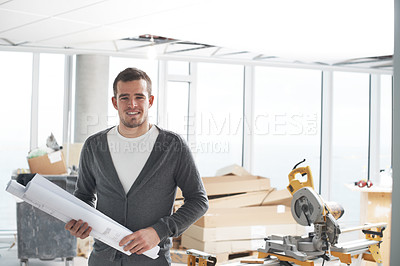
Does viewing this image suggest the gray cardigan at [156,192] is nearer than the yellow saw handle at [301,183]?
Yes

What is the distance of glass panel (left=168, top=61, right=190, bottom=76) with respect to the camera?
5.87 m

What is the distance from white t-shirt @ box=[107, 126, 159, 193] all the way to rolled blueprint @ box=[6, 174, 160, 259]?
0.62ft

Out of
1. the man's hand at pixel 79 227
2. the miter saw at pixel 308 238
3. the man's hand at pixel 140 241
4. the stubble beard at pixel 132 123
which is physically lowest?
the miter saw at pixel 308 238

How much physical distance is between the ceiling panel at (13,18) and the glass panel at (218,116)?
2.67 metres

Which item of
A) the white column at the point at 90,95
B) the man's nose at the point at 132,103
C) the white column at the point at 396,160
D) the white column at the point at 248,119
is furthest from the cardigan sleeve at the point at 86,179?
the white column at the point at 248,119

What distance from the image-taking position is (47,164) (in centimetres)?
398

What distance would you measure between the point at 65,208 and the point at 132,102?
0.44 m

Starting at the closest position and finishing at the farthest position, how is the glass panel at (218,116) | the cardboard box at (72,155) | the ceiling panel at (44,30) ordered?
1. the ceiling panel at (44,30)
2. the cardboard box at (72,155)
3. the glass panel at (218,116)

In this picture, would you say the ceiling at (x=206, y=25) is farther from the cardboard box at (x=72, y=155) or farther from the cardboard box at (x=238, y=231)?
the cardboard box at (x=238, y=231)

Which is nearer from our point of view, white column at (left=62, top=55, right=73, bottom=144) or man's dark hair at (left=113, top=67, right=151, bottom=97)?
man's dark hair at (left=113, top=67, right=151, bottom=97)

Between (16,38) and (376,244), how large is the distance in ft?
13.3

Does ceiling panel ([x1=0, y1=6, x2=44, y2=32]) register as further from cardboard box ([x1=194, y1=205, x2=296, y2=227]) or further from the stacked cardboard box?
cardboard box ([x1=194, y1=205, x2=296, y2=227])

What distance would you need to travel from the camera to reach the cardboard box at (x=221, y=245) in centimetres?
399

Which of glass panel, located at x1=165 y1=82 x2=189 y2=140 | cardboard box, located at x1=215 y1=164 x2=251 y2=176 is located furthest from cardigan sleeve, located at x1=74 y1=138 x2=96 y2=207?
glass panel, located at x1=165 y1=82 x2=189 y2=140
